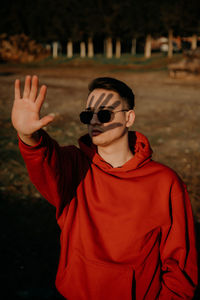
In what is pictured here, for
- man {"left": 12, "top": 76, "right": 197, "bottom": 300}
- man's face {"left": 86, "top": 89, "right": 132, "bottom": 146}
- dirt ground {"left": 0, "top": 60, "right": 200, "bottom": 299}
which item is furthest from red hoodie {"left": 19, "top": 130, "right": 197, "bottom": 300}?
dirt ground {"left": 0, "top": 60, "right": 200, "bottom": 299}

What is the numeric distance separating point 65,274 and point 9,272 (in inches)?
80.9

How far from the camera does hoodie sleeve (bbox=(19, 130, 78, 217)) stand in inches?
70.1

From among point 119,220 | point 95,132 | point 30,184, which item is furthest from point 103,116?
point 30,184

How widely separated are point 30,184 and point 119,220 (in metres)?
4.65

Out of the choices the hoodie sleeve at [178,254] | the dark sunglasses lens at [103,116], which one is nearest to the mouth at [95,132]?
the dark sunglasses lens at [103,116]

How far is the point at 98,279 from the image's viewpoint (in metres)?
2.21

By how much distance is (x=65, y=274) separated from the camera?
7.92ft

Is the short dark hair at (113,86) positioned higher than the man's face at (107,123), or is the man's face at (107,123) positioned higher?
the short dark hair at (113,86)

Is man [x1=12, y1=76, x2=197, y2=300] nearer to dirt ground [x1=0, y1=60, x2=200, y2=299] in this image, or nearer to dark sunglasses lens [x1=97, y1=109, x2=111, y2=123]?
dark sunglasses lens [x1=97, y1=109, x2=111, y2=123]

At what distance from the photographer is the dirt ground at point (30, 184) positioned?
4036 mm

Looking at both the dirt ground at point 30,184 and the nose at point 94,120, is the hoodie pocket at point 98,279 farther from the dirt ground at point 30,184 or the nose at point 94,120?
the dirt ground at point 30,184

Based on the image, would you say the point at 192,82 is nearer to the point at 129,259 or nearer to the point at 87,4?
the point at 129,259

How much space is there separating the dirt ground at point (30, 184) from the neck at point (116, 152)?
2.48 metres

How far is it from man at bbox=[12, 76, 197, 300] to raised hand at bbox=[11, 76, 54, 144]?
0.43 metres
